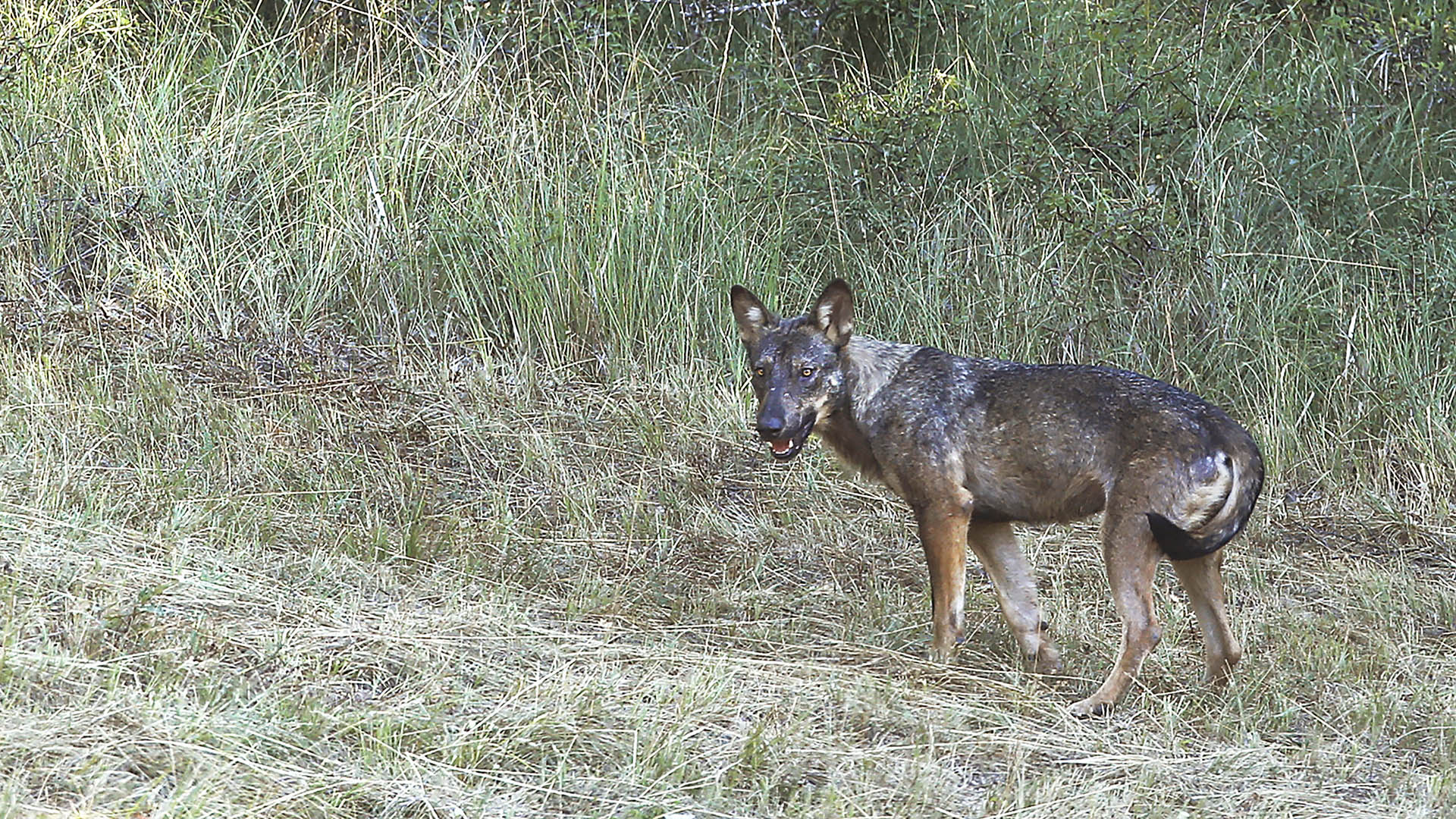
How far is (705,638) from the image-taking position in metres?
5.77

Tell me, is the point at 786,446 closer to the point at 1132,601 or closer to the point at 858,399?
the point at 858,399

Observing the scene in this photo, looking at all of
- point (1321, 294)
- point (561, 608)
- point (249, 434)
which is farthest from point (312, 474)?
point (1321, 294)

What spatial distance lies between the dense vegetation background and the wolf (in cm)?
30

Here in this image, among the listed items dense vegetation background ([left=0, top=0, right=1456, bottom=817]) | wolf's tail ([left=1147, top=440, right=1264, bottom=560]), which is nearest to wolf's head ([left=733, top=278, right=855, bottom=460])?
dense vegetation background ([left=0, top=0, right=1456, bottom=817])

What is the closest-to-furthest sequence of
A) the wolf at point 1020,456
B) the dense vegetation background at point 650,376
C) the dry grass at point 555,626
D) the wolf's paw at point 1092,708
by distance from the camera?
1. the dry grass at point 555,626
2. the dense vegetation background at point 650,376
3. the wolf's paw at point 1092,708
4. the wolf at point 1020,456

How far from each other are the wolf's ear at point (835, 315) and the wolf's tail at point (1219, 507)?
1.50 metres

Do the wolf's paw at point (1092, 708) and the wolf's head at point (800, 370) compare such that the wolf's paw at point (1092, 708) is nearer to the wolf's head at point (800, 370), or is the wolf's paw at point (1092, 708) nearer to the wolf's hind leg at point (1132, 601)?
the wolf's hind leg at point (1132, 601)

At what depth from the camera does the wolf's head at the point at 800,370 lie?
5.81 metres

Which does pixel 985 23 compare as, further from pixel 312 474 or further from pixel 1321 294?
pixel 312 474

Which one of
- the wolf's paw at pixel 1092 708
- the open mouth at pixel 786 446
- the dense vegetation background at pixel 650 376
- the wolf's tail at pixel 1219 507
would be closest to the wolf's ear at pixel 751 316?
the open mouth at pixel 786 446

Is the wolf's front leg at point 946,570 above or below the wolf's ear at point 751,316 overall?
below

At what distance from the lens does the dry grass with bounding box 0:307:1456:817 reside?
4.09 metres

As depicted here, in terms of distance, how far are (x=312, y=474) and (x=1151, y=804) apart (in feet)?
14.2

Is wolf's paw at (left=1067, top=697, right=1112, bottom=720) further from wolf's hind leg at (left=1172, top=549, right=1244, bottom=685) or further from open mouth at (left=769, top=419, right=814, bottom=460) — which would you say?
open mouth at (left=769, top=419, right=814, bottom=460)
